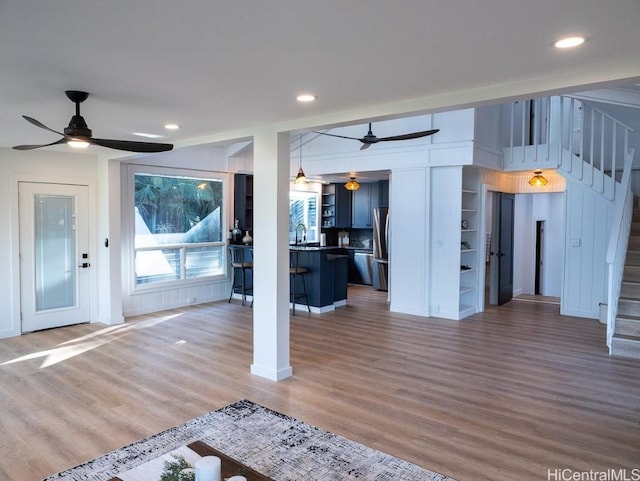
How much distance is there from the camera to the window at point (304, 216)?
1107 cm

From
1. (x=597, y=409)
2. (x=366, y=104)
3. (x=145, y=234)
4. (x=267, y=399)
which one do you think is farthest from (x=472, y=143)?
(x=145, y=234)

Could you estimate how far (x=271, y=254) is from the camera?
4.42 metres

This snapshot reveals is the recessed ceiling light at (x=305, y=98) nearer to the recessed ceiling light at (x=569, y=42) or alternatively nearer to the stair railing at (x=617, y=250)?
the recessed ceiling light at (x=569, y=42)

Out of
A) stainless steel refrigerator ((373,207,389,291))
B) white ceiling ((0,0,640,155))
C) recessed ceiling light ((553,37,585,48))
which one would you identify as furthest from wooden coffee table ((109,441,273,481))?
stainless steel refrigerator ((373,207,389,291))

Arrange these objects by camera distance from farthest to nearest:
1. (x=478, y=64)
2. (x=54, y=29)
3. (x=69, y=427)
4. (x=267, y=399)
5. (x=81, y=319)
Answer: (x=81, y=319) < (x=267, y=399) < (x=69, y=427) < (x=478, y=64) < (x=54, y=29)

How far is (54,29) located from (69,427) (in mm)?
2792

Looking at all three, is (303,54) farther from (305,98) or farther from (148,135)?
(148,135)

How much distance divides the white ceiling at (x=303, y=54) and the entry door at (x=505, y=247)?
17.7ft

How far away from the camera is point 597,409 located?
370 centimetres

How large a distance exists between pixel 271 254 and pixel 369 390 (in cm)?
158

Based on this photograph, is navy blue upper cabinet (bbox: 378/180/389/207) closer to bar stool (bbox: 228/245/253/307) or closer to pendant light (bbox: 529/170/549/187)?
pendant light (bbox: 529/170/549/187)

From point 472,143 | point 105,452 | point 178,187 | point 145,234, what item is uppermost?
point 472,143

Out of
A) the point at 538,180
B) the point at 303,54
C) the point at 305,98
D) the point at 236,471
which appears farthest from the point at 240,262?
the point at 236,471

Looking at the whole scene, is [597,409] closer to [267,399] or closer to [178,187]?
[267,399]
